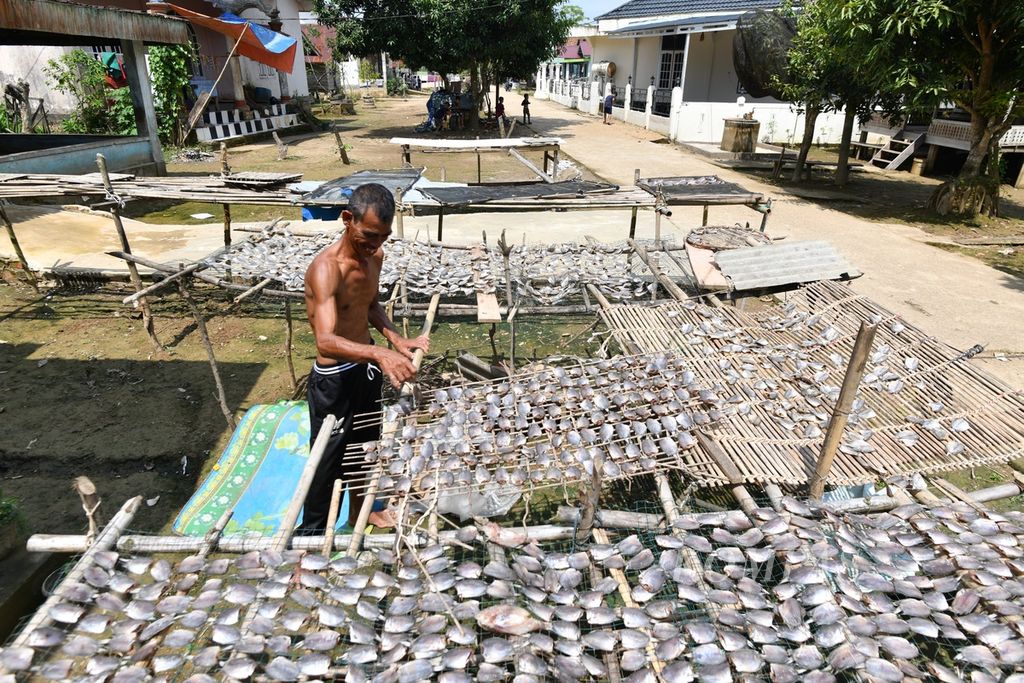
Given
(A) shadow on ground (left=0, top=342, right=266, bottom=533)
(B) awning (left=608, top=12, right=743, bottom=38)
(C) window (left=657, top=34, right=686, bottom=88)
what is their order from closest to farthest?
(A) shadow on ground (left=0, top=342, right=266, bottom=533)
(B) awning (left=608, top=12, right=743, bottom=38)
(C) window (left=657, top=34, right=686, bottom=88)

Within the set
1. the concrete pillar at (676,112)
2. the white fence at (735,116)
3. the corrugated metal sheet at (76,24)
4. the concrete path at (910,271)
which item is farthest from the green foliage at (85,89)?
the white fence at (735,116)

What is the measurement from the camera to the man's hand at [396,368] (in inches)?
126

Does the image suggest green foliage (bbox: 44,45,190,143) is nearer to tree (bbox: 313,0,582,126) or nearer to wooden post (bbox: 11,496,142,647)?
tree (bbox: 313,0,582,126)

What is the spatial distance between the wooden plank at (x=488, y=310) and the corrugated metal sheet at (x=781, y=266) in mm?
2488

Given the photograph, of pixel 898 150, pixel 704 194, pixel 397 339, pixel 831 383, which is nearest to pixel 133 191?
pixel 397 339

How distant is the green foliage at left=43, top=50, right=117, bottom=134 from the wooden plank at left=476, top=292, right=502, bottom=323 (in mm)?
17458

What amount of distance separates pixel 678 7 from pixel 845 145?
16552 mm

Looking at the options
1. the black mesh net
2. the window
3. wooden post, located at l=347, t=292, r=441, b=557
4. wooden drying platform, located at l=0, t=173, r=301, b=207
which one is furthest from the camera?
the window

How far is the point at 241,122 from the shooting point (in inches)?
829

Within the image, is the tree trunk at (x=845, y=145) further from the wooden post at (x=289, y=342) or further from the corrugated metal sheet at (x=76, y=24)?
the corrugated metal sheet at (x=76, y=24)

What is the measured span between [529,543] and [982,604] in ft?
6.46

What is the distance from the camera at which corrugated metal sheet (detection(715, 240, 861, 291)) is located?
5.79 m

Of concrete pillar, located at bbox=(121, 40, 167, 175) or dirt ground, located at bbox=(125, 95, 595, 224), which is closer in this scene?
dirt ground, located at bbox=(125, 95, 595, 224)

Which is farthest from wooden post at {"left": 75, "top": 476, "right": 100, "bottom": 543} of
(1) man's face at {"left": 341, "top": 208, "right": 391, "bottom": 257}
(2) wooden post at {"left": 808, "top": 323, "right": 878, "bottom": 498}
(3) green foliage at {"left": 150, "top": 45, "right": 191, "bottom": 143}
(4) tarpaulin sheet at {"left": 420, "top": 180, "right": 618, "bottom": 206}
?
(3) green foliage at {"left": 150, "top": 45, "right": 191, "bottom": 143}
